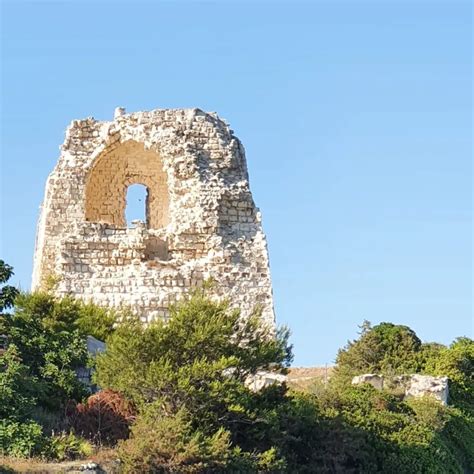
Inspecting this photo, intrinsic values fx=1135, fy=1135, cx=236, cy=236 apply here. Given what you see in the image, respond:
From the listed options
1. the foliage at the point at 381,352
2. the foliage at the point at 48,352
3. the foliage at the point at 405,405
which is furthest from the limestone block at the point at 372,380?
the foliage at the point at 48,352

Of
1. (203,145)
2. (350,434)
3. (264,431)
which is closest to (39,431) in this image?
(264,431)

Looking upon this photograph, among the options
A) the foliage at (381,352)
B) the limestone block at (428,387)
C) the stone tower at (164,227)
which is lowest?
the limestone block at (428,387)

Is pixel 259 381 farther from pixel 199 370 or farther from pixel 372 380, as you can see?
pixel 372 380

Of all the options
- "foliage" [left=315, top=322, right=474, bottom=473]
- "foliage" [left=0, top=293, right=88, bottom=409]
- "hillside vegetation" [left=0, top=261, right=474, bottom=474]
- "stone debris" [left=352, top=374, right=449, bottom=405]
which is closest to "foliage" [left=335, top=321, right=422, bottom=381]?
"foliage" [left=315, top=322, right=474, bottom=473]

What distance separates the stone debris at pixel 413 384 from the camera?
2217 cm

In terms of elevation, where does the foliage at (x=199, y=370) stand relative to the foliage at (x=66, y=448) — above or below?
above

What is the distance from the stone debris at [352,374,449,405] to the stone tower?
7.46ft

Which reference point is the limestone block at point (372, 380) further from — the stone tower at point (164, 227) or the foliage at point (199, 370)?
the foliage at point (199, 370)

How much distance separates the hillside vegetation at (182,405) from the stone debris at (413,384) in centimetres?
257

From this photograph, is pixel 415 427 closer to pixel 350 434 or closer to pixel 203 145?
pixel 350 434

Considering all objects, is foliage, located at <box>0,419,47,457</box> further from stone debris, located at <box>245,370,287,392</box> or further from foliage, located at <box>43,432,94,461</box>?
stone debris, located at <box>245,370,287,392</box>

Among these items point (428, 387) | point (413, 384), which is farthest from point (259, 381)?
point (428, 387)

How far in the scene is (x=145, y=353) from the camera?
1557cm

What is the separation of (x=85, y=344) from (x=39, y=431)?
3278 mm
